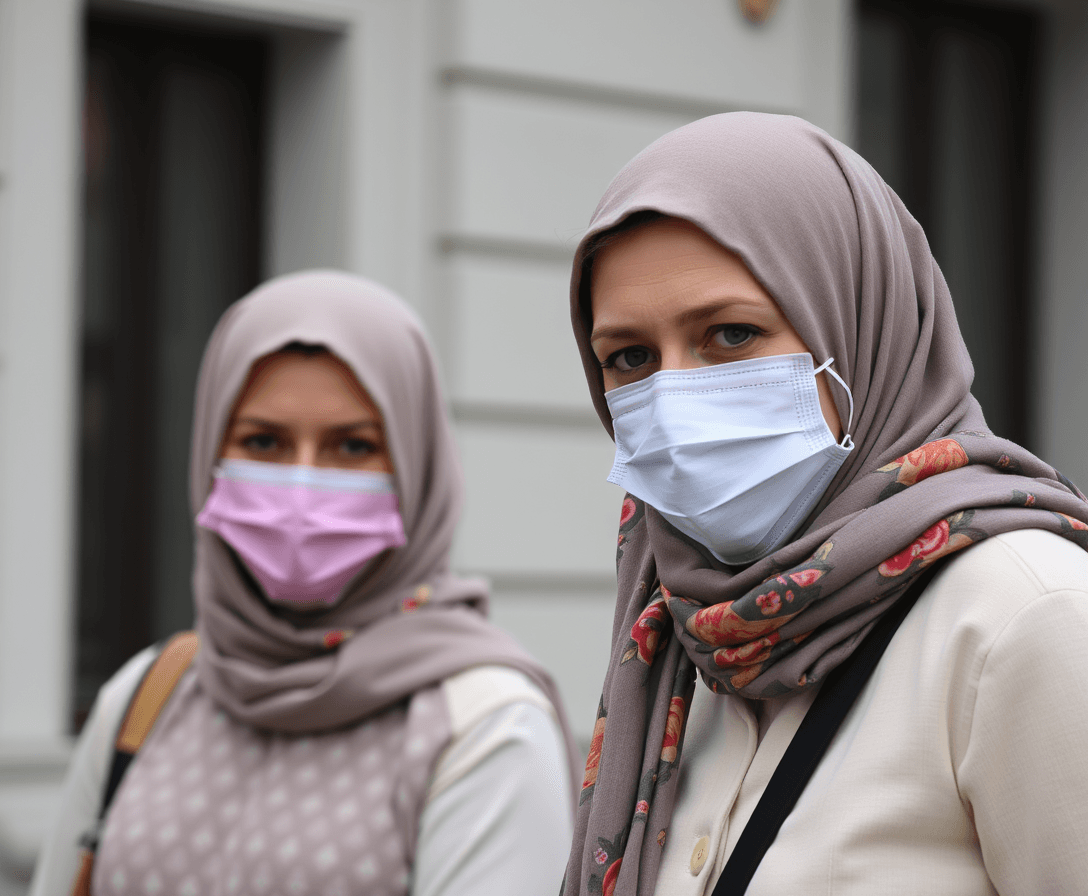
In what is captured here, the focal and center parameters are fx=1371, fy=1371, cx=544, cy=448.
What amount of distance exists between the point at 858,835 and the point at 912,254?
0.75 meters

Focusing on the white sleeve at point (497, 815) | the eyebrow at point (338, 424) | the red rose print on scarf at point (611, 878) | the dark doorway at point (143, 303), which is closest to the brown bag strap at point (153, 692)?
the eyebrow at point (338, 424)

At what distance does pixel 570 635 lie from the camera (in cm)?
486

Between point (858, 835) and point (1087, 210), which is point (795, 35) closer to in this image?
point (1087, 210)

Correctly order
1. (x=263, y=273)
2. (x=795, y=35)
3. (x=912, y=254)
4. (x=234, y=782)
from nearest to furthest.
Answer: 1. (x=912, y=254)
2. (x=234, y=782)
3. (x=263, y=273)
4. (x=795, y=35)

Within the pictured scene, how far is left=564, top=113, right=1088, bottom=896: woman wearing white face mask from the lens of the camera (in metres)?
1.30

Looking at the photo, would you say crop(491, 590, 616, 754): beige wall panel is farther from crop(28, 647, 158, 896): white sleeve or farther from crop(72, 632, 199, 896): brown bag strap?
crop(28, 647, 158, 896): white sleeve

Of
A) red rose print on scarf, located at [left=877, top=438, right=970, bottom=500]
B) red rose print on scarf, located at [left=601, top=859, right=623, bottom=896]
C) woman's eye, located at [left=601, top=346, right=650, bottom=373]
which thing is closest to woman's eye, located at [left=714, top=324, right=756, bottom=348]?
woman's eye, located at [left=601, top=346, right=650, bottom=373]

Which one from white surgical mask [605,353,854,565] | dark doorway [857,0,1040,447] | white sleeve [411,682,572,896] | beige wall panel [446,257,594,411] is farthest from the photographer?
dark doorway [857,0,1040,447]

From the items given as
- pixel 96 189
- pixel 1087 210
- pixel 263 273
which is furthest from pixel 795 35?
pixel 96 189

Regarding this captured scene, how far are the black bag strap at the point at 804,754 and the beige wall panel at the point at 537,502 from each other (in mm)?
3256

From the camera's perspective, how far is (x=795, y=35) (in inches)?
209

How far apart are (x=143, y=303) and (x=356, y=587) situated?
2.31 m

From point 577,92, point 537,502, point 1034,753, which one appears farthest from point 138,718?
point 577,92

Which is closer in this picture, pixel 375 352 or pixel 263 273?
pixel 375 352
